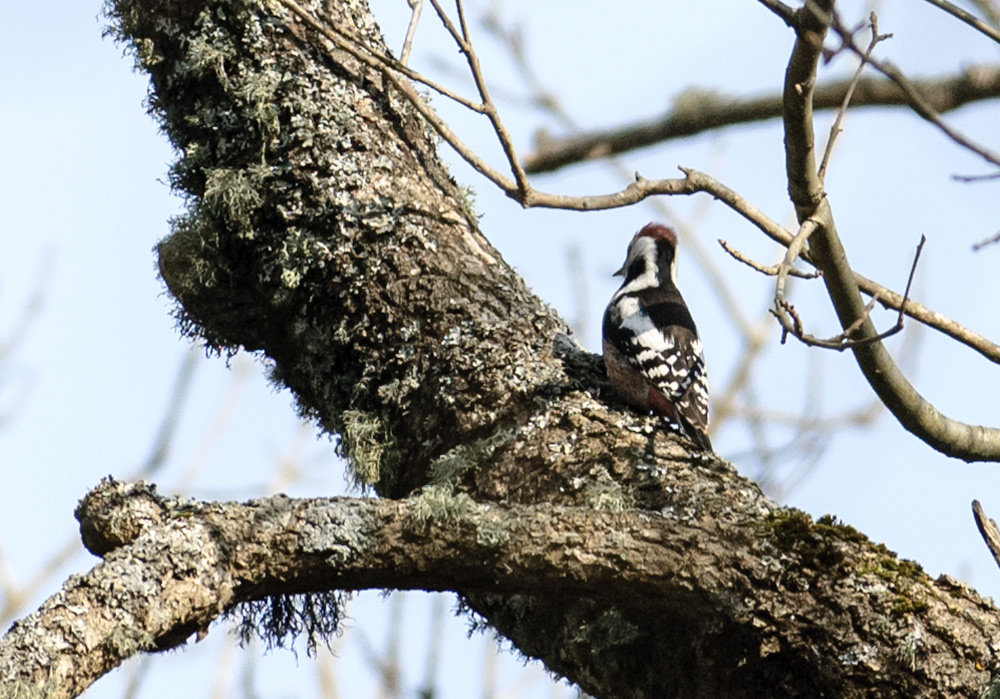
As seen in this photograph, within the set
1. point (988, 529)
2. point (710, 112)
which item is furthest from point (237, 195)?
point (988, 529)

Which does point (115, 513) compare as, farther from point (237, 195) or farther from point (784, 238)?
point (784, 238)

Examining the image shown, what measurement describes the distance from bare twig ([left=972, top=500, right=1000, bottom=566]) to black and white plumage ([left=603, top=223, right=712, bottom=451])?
0.88 metres

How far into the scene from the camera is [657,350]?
12.8 feet

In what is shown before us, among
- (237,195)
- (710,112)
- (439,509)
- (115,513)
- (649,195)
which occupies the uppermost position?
(237,195)

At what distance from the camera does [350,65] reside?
11.4 feet

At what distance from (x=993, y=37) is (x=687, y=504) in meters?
1.31

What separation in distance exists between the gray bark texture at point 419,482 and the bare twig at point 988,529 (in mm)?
105

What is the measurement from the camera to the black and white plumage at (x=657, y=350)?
3586mm

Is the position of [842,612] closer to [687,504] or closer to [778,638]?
[778,638]

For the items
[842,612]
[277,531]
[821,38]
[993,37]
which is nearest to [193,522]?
[277,531]

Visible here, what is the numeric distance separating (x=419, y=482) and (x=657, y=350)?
1.09 m

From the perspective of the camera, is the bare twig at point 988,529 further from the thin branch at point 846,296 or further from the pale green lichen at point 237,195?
the pale green lichen at point 237,195

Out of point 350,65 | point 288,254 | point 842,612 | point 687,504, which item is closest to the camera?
point 842,612

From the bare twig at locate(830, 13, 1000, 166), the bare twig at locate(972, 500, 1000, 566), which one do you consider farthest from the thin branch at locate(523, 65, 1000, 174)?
the bare twig at locate(972, 500, 1000, 566)
